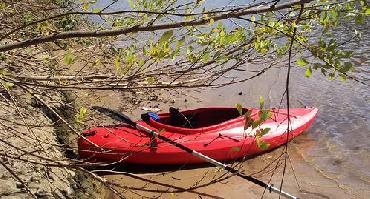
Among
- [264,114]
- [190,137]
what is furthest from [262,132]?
[190,137]

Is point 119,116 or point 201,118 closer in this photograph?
point 119,116

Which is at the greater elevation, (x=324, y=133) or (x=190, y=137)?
(x=190, y=137)

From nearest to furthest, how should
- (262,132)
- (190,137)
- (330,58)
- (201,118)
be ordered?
(262,132)
(330,58)
(190,137)
(201,118)

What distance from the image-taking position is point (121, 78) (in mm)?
2211

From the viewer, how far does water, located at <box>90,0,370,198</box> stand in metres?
7.37

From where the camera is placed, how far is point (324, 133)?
31.9ft

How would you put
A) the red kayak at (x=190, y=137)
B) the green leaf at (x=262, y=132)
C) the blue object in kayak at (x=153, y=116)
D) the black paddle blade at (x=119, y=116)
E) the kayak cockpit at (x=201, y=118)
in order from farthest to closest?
the kayak cockpit at (x=201, y=118) < the blue object in kayak at (x=153, y=116) < the red kayak at (x=190, y=137) < the black paddle blade at (x=119, y=116) < the green leaf at (x=262, y=132)

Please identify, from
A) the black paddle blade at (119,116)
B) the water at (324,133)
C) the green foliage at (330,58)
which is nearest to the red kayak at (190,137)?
the black paddle blade at (119,116)

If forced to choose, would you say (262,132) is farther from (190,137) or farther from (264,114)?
(190,137)

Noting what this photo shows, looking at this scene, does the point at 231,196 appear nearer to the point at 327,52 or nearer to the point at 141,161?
the point at 141,161

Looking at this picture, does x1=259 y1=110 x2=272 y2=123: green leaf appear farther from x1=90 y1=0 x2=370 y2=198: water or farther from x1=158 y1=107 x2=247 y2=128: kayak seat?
x1=158 y1=107 x2=247 y2=128: kayak seat

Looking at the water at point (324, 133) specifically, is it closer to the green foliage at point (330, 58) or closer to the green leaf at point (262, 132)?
the green foliage at point (330, 58)

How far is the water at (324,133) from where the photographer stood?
7.37 meters

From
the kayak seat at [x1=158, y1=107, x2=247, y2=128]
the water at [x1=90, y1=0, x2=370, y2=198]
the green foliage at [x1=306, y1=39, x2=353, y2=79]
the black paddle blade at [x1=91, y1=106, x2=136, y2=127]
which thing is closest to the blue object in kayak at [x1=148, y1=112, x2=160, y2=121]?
the kayak seat at [x1=158, y1=107, x2=247, y2=128]
